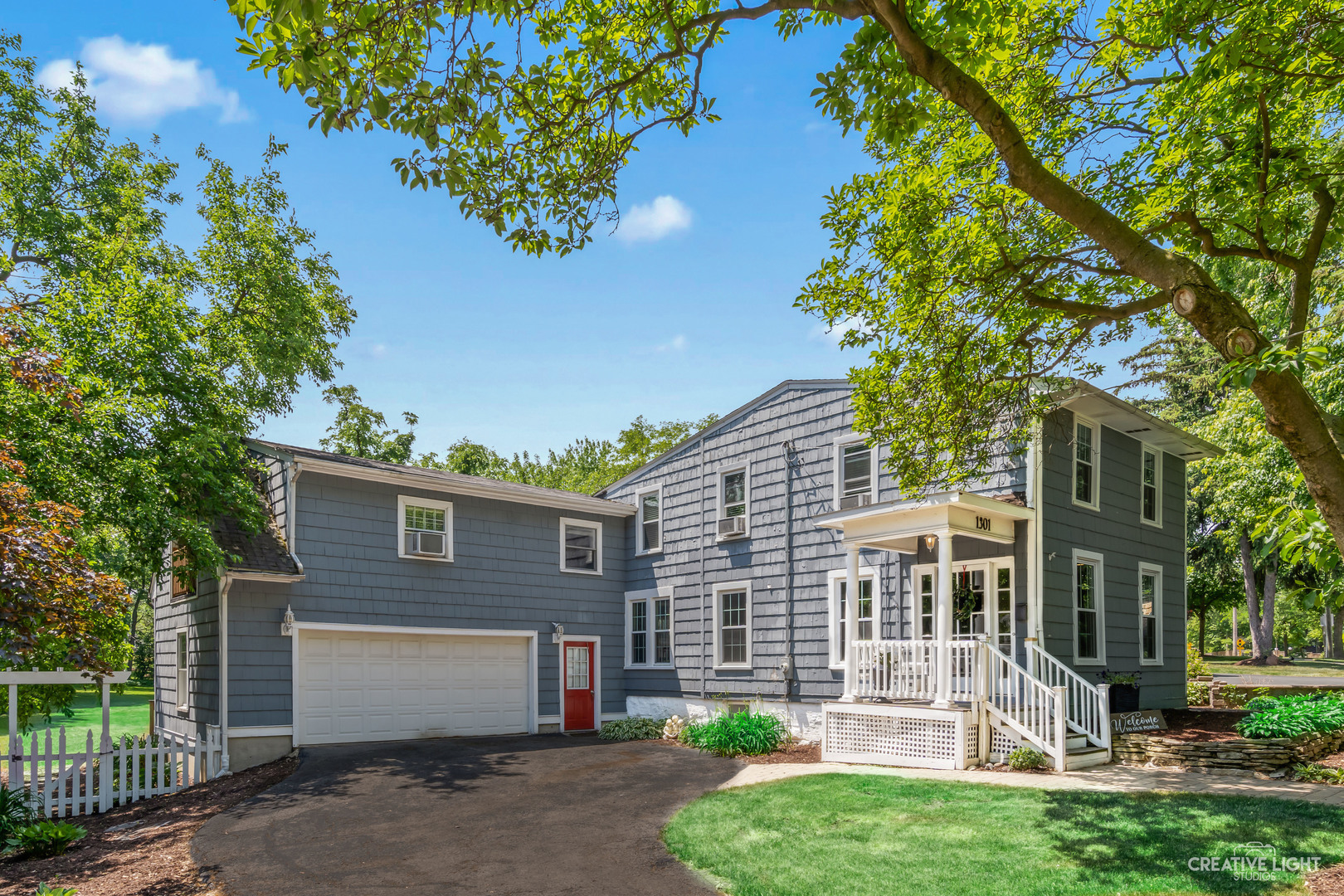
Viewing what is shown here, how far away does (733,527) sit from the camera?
655 inches

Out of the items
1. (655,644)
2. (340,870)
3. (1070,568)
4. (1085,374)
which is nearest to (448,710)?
(655,644)

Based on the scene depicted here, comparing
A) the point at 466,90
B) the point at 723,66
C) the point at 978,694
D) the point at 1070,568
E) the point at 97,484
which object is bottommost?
the point at 978,694

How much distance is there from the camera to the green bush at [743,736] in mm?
13664

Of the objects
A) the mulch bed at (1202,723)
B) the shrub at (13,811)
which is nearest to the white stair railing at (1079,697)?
the mulch bed at (1202,723)

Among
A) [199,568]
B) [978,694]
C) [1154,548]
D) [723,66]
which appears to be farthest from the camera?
[1154,548]

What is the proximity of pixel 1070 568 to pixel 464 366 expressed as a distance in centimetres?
1782

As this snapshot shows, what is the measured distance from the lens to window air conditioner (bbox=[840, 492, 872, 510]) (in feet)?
47.8

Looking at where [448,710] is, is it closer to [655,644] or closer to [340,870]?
[655,644]

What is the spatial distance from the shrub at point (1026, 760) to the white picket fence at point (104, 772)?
11.2 metres

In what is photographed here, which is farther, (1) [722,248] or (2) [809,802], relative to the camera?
(1) [722,248]

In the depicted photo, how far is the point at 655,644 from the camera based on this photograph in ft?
59.6

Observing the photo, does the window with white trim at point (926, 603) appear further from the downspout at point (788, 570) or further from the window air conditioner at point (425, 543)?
the window air conditioner at point (425, 543)

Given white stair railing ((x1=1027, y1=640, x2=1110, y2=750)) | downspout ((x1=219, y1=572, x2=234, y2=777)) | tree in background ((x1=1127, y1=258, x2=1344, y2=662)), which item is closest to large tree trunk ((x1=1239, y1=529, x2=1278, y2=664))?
tree in background ((x1=1127, y1=258, x2=1344, y2=662))

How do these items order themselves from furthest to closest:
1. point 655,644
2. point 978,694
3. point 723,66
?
1. point 655,644
2. point 978,694
3. point 723,66
